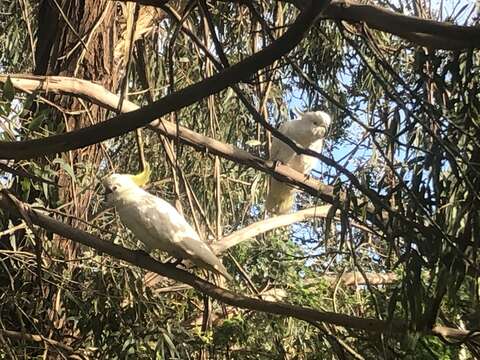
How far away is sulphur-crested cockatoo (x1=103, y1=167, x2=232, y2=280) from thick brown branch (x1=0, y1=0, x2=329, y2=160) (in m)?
0.92

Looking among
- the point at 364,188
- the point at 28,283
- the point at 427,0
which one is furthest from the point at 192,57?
the point at 364,188

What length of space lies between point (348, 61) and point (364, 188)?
5.46 ft

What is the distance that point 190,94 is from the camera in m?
0.99

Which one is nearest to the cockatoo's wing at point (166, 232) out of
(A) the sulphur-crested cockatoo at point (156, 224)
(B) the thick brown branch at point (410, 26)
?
(A) the sulphur-crested cockatoo at point (156, 224)

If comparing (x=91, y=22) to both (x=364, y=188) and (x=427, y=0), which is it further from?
(x=364, y=188)

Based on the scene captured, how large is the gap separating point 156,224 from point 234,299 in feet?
1.72

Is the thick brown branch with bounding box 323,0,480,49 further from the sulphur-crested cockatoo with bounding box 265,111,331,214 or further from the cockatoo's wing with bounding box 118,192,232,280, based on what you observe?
the sulphur-crested cockatoo with bounding box 265,111,331,214

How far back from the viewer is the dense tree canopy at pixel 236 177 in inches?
51.1

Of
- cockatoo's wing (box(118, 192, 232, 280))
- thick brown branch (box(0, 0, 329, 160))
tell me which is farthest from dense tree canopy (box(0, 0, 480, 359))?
cockatoo's wing (box(118, 192, 232, 280))

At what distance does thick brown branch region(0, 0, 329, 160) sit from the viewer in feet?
3.11

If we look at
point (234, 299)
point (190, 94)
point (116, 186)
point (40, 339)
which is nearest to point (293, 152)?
point (116, 186)

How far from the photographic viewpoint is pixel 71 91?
6.69ft

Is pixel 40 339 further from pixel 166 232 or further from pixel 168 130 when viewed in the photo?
pixel 168 130

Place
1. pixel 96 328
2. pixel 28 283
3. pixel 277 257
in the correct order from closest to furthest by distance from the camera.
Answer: pixel 96 328 → pixel 28 283 → pixel 277 257
